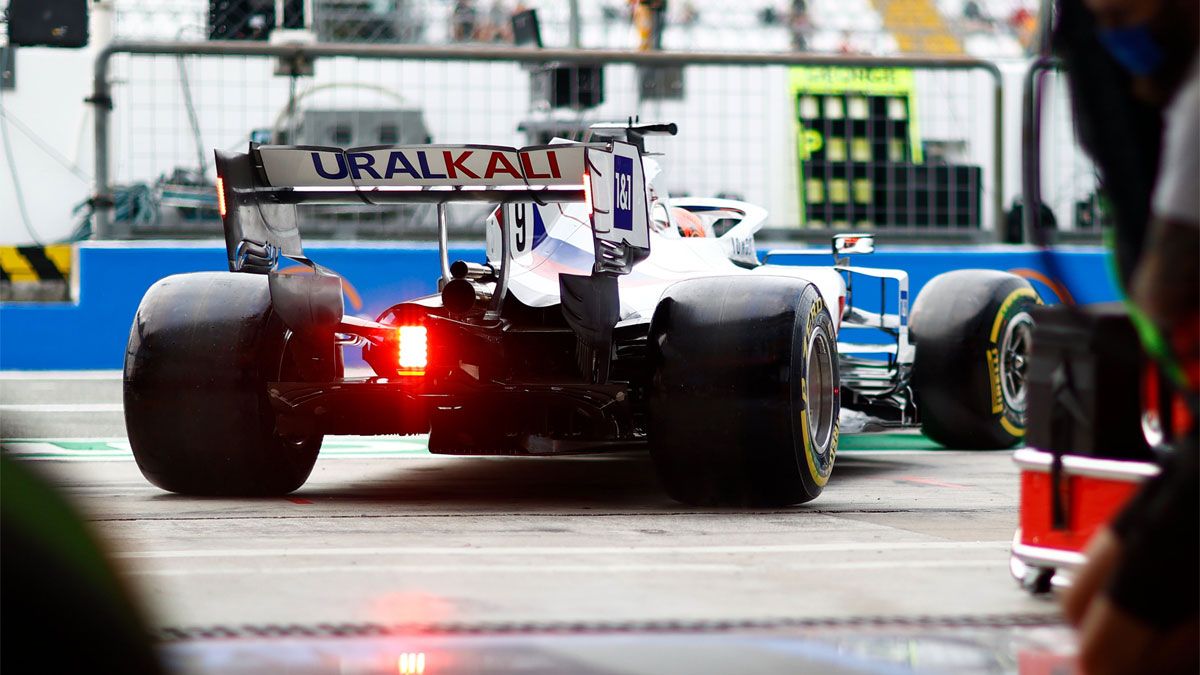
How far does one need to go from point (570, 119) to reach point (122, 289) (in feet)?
10.8

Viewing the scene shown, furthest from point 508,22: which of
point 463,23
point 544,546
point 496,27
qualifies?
point 544,546

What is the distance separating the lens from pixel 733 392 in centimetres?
583

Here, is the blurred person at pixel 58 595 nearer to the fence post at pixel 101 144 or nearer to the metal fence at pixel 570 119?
the metal fence at pixel 570 119

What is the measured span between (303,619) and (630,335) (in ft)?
8.87

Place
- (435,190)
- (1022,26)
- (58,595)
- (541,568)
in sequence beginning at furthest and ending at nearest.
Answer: (1022,26) < (435,190) < (541,568) < (58,595)

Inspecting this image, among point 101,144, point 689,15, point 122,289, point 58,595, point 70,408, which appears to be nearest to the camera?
point 58,595

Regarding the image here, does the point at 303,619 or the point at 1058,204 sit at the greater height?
the point at 1058,204

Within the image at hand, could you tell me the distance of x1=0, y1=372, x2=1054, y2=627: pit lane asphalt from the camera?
412 centimetres

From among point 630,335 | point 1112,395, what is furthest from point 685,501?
point 1112,395

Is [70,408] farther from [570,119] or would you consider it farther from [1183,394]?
[1183,394]

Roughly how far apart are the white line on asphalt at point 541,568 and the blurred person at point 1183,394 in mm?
2098

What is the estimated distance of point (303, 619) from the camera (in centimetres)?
390

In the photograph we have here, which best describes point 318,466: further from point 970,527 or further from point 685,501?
point 970,527

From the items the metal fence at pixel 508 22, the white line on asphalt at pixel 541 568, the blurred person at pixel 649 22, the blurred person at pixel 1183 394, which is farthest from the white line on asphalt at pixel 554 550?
the blurred person at pixel 649 22
